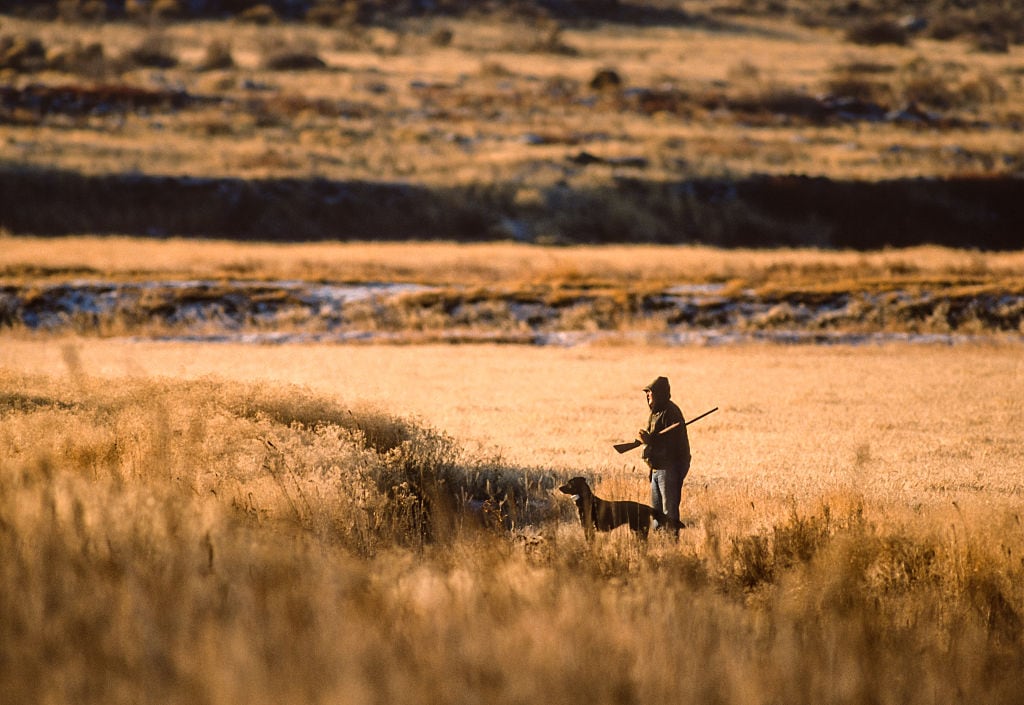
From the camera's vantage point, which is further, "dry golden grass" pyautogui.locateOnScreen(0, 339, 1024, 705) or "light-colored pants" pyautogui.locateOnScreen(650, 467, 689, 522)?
"light-colored pants" pyautogui.locateOnScreen(650, 467, 689, 522)

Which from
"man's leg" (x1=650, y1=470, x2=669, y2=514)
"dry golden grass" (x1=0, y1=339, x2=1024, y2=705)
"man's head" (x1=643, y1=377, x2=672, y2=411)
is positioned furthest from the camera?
"man's leg" (x1=650, y1=470, x2=669, y2=514)

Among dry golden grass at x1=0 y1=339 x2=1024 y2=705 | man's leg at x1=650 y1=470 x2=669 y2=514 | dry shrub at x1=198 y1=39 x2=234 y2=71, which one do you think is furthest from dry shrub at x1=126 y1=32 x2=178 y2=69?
man's leg at x1=650 y1=470 x2=669 y2=514

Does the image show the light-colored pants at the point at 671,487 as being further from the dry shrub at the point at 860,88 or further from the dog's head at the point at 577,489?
the dry shrub at the point at 860,88

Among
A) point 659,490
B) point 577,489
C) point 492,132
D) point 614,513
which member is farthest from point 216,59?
point 614,513

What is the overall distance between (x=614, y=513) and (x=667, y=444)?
27.6 inches

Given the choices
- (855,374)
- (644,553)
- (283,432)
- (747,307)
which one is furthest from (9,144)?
(644,553)

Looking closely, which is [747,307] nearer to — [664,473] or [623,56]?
[664,473]

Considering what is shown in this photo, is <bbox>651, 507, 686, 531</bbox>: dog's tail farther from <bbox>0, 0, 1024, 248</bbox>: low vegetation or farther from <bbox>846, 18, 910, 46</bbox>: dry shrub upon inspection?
<bbox>846, 18, 910, 46</bbox>: dry shrub

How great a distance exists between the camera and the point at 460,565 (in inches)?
286

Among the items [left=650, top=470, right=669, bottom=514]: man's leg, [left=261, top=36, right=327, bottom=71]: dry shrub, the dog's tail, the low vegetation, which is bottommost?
the dog's tail

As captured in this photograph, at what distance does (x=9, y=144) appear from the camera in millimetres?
52562

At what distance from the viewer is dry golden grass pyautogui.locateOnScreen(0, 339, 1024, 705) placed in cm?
460

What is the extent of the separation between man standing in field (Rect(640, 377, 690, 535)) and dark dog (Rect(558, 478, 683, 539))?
7.4 inches

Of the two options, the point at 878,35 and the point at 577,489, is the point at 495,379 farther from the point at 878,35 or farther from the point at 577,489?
the point at 878,35
